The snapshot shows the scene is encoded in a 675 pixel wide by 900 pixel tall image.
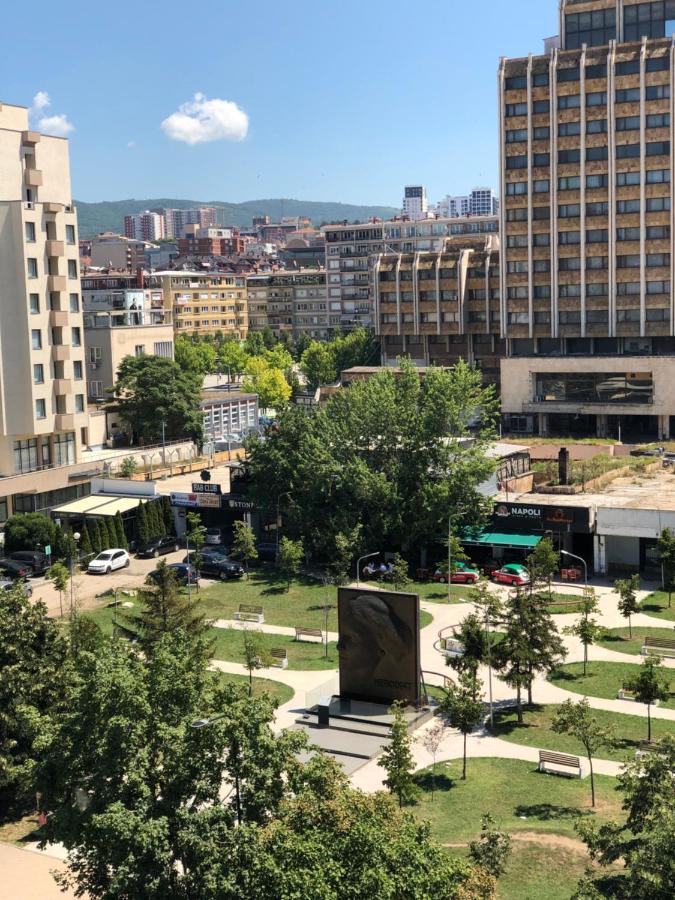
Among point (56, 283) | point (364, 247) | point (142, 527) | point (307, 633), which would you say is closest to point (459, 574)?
point (307, 633)

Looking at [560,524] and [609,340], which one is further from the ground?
[609,340]

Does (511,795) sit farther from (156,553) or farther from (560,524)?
(156,553)

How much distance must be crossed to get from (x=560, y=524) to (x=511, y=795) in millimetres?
25163

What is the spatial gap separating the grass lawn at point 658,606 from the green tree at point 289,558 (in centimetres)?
1576

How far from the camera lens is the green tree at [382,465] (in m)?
54.7

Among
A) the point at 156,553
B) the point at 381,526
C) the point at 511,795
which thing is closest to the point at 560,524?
the point at 381,526

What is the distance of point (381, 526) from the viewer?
5488cm

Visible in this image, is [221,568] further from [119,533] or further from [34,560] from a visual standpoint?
[34,560]

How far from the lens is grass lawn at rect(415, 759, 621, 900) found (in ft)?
81.8

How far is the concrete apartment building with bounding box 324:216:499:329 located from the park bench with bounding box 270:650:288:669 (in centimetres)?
11768

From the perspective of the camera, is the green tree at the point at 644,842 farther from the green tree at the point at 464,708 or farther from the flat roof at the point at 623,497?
the flat roof at the point at 623,497

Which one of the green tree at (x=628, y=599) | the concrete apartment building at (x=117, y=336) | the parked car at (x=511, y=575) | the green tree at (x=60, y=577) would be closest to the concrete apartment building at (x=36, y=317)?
the green tree at (x=60, y=577)

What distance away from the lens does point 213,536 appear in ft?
199

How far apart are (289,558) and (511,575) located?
10.3 meters
